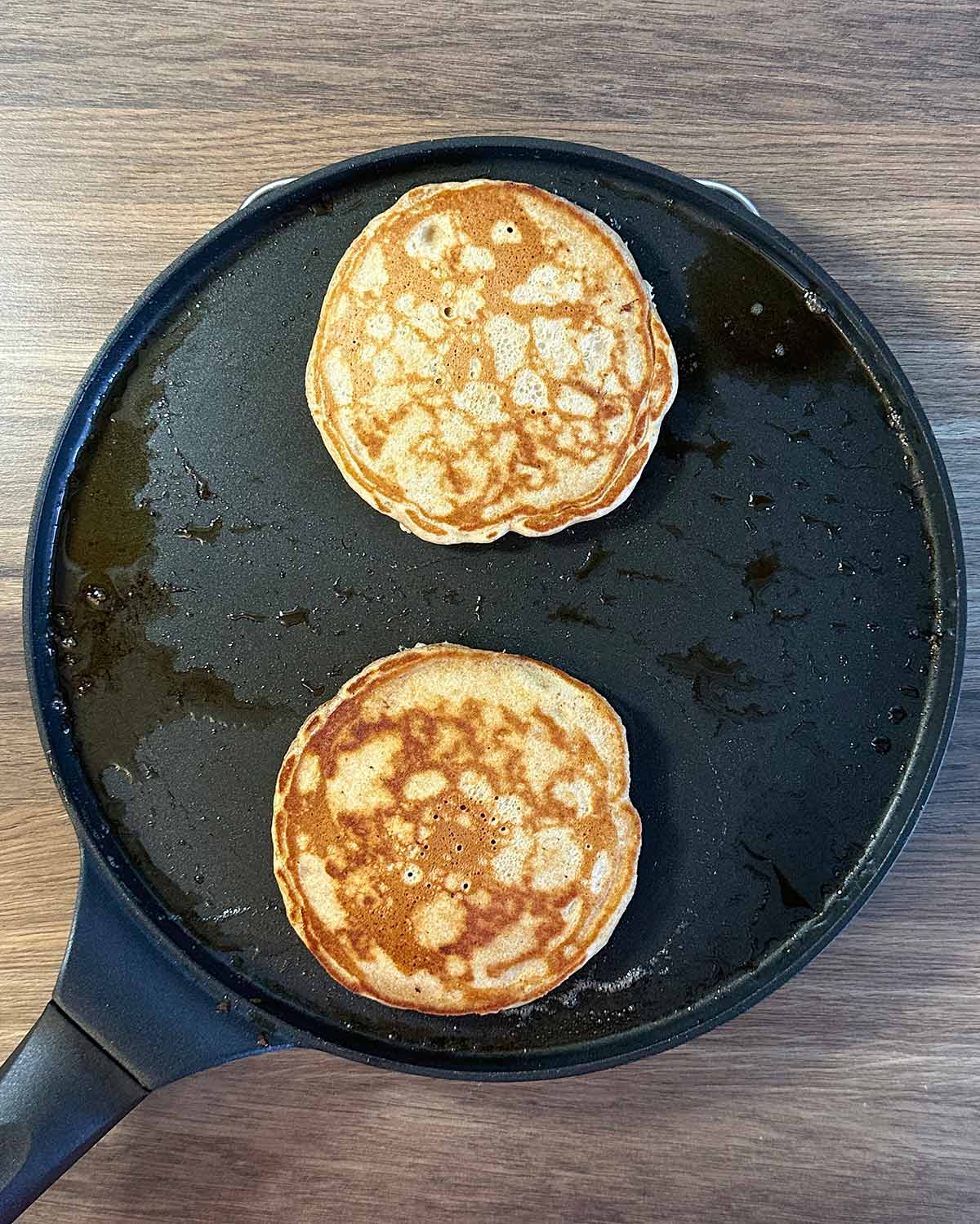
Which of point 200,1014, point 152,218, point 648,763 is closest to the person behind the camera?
point 200,1014

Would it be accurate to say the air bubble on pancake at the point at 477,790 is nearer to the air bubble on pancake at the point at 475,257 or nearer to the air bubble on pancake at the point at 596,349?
the air bubble on pancake at the point at 596,349

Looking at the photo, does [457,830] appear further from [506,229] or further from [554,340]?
[506,229]

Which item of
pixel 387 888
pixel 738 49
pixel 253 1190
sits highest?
pixel 738 49

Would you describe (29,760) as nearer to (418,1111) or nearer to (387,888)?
(387,888)

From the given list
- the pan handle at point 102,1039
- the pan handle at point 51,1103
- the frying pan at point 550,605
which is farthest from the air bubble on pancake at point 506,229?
the pan handle at point 51,1103

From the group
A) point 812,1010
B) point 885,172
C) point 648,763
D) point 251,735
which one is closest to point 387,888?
point 251,735

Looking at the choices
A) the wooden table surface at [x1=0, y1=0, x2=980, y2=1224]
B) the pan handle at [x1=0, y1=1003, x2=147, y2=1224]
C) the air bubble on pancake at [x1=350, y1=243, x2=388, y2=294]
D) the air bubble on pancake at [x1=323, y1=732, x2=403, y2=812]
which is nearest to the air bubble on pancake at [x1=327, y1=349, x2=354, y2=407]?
the air bubble on pancake at [x1=350, y1=243, x2=388, y2=294]
